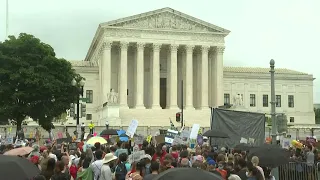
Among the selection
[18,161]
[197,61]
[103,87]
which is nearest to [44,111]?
[103,87]

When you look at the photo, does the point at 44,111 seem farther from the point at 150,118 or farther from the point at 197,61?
the point at 197,61

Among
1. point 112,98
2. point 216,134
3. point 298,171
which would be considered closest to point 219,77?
point 112,98

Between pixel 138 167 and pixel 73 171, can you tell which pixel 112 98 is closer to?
pixel 73 171

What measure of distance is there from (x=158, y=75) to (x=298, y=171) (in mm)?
55911

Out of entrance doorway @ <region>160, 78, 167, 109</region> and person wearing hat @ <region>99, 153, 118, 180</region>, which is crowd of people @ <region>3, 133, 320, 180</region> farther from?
entrance doorway @ <region>160, 78, 167, 109</region>

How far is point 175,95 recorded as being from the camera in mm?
71125

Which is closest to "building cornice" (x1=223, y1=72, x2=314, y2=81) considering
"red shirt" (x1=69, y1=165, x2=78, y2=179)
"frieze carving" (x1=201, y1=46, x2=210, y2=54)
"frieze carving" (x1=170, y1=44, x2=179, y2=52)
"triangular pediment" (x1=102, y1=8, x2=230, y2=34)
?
"frieze carving" (x1=201, y1=46, x2=210, y2=54)

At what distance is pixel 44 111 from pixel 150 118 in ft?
68.3

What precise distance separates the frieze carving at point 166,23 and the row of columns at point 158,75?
9.00 feet

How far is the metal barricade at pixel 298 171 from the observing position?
15.4 meters

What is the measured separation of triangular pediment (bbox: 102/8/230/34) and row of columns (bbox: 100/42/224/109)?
2733 millimetres

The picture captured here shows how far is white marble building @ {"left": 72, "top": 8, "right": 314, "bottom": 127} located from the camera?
6906cm

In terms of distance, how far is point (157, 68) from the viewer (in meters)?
70.3

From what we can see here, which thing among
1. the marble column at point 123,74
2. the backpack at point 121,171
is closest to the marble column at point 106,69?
the marble column at point 123,74
